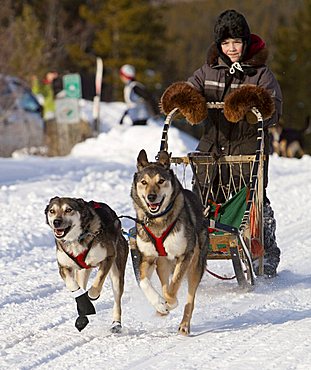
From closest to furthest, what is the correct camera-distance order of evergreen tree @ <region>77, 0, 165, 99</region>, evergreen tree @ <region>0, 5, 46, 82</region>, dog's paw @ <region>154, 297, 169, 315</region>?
1. dog's paw @ <region>154, 297, 169, 315</region>
2. evergreen tree @ <region>0, 5, 46, 82</region>
3. evergreen tree @ <region>77, 0, 165, 99</region>

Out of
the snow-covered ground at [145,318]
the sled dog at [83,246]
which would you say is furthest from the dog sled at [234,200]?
the sled dog at [83,246]

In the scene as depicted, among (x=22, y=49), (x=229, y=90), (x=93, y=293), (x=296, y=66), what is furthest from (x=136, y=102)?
(x=296, y=66)

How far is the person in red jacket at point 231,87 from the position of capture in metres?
5.94

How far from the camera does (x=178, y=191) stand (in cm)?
490

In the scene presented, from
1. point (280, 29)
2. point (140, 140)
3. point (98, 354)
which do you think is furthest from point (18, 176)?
point (280, 29)

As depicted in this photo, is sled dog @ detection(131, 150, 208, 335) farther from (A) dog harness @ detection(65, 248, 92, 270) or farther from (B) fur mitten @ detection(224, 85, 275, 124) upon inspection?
(B) fur mitten @ detection(224, 85, 275, 124)

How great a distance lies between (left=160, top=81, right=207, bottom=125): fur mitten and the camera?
591 cm

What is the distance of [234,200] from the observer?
19.6ft

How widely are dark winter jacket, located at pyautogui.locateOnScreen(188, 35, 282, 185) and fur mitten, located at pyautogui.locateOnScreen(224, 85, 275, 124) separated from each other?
14cm

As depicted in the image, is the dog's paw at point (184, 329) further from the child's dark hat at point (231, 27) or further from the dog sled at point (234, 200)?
the child's dark hat at point (231, 27)

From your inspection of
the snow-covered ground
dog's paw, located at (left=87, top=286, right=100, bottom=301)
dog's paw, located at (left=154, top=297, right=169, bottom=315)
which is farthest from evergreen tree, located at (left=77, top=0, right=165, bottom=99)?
dog's paw, located at (left=154, top=297, right=169, bottom=315)

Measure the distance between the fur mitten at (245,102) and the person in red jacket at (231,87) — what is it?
4 centimetres

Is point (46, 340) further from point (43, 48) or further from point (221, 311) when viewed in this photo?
point (43, 48)

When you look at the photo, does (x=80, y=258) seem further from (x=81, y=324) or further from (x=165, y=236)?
(x=165, y=236)
